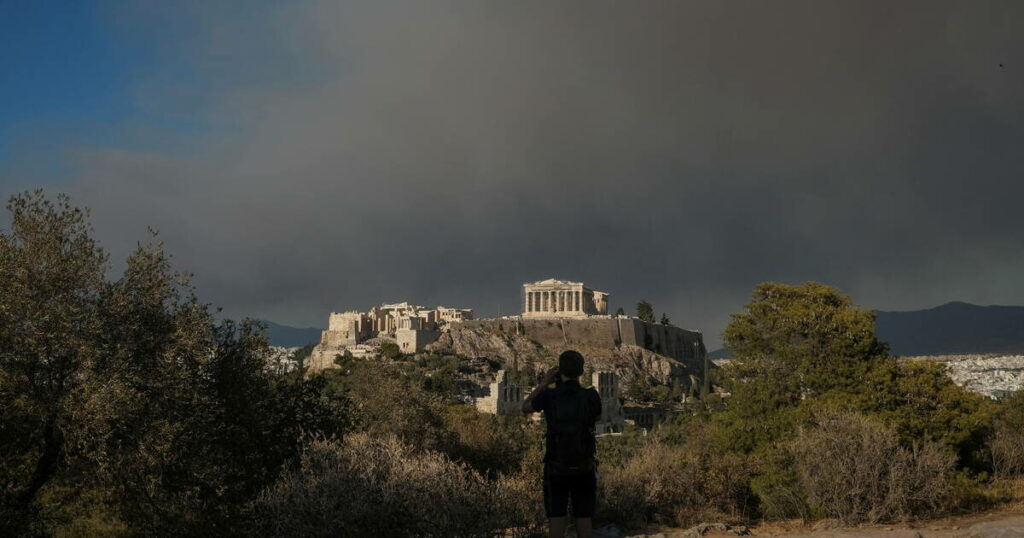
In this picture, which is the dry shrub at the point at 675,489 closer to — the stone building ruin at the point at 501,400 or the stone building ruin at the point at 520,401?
the stone building ruin at the point at 520,401

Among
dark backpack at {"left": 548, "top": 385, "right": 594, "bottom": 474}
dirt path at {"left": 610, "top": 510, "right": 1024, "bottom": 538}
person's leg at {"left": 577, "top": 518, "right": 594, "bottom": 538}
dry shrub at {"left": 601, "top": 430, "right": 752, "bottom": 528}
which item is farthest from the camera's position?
dry shrub at {"left": 601, "top": 430, "right": 752, "bottom": 528}

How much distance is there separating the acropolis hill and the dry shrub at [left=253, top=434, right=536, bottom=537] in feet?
368

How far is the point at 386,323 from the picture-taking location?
16575 centimetres

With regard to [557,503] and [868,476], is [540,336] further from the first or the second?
[557,503]

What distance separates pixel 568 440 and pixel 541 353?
13242cm

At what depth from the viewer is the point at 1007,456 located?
27.0 metres

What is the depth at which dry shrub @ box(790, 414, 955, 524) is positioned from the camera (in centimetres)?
1564

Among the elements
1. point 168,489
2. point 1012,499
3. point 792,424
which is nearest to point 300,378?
point 168,489

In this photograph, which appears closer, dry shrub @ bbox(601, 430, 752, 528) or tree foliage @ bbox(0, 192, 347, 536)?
tree foliage @ bbox(0, 192, 347, 536)

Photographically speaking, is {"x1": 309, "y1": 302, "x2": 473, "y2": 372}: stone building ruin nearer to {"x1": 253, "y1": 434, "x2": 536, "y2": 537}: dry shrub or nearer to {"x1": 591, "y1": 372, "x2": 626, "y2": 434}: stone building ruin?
{"x1": 591, "y1": 372, "x2": 626, "y2": 434}: stone building ruin

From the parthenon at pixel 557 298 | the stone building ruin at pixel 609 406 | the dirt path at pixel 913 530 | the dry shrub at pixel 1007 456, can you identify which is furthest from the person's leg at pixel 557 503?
the parthenon at pixel 557 298

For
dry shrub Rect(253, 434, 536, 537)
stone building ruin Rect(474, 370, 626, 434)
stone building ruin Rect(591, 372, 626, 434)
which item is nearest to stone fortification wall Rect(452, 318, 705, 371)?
stone building ruin Rect(591, 372, 626, 434)

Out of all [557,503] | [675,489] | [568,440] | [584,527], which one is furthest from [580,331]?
[568,440]

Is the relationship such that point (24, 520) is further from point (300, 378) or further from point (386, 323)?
point (386, 323)
